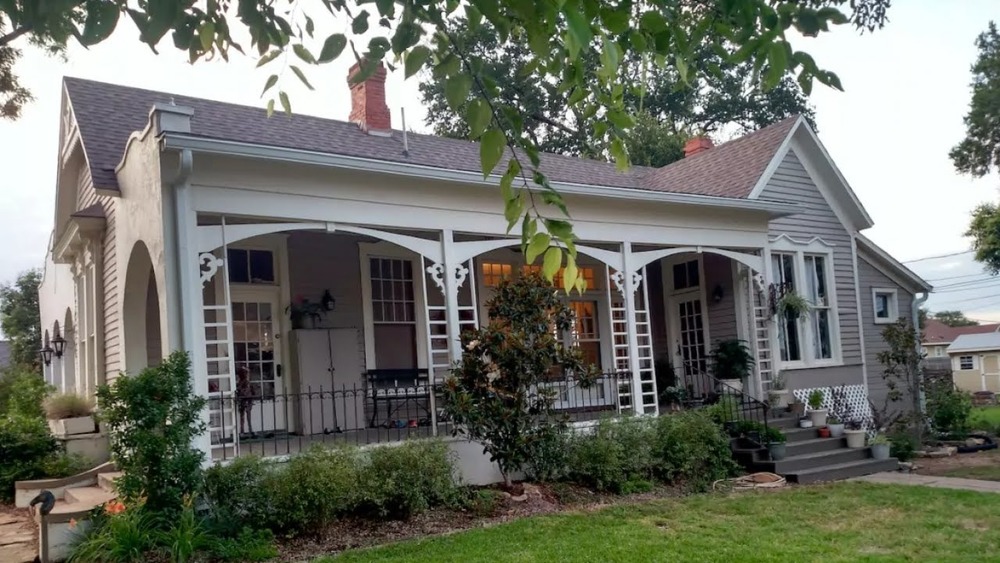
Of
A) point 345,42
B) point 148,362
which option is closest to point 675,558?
point 345,42

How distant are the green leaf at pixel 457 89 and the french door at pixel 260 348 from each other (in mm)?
9091

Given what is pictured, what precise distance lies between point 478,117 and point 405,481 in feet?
20.0

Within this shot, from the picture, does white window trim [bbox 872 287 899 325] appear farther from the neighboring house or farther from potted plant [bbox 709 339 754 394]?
the neighboring house

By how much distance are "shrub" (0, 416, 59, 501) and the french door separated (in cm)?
247

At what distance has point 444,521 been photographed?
8141 mm

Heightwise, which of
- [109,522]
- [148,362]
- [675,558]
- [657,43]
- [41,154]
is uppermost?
[41,154]

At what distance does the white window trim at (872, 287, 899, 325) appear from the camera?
16.1 m

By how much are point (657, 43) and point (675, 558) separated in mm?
4710

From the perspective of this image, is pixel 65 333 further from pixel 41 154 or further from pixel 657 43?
pixel 657 43

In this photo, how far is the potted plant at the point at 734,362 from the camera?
42.5 ft

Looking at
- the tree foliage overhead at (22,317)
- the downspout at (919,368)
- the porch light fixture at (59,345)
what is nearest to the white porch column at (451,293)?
the porch light fixture at (59,345)

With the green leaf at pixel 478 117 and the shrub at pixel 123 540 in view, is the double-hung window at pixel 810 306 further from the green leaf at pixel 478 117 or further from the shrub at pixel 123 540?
the green leaf at pixel 478 117

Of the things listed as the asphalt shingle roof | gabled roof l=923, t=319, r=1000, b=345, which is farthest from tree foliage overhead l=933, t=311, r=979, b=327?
the asphalt shingle roof

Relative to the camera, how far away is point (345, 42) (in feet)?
9.46
